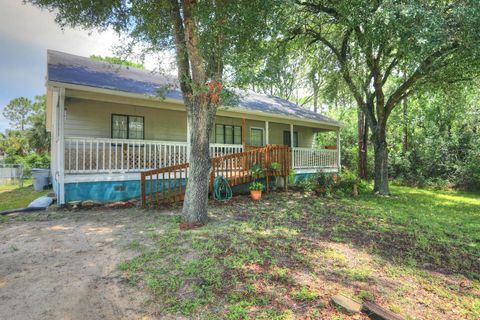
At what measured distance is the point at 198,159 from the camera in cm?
564

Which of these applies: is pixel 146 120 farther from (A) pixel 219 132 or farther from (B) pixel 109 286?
(B) pixel 109 286

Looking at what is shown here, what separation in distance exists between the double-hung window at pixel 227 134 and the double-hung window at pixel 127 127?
3546 millimetres

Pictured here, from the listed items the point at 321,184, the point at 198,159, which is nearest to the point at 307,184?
the point at 321,184

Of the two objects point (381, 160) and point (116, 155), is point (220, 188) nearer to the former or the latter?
point (116, 155)

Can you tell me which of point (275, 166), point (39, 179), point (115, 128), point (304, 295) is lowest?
point (304, 295)

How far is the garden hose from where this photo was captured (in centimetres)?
884

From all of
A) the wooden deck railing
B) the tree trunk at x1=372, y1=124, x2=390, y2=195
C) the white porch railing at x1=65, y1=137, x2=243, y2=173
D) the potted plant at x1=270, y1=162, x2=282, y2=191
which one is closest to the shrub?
the wooden deck railing

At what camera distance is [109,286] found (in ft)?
10.1

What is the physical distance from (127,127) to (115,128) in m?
0.42

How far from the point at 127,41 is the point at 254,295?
695 centimetres

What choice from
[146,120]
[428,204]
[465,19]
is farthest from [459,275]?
[146,120]

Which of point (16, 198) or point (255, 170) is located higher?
point (255, 170)

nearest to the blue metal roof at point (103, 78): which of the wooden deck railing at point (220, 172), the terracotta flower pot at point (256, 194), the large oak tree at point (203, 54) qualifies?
the large oak tree at point (203, 54)

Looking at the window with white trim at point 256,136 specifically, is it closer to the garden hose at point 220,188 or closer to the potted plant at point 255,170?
the potted plant at point 255,170
